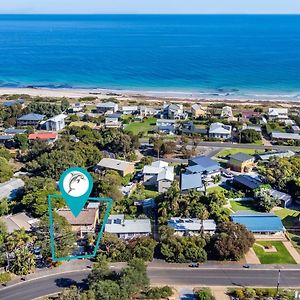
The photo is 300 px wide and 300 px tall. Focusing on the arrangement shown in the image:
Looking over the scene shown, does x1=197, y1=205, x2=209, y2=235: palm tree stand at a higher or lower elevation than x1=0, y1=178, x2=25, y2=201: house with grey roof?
lower

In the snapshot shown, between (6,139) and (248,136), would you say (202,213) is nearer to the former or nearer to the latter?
(248,136)

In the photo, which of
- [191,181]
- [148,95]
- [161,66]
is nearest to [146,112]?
[148,95]

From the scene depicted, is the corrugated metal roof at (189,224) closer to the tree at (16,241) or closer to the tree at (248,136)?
the tree at (16,241)

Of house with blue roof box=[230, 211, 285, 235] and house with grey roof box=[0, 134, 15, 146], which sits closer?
house with blue roof box=[230, 211, 285, 235]

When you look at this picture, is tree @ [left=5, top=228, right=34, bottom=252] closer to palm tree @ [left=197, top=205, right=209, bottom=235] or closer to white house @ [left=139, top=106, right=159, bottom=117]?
palm tree @ [left=197, top=205, right=209, bottom=235]

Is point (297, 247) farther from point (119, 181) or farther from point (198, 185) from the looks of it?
point (119, 181)

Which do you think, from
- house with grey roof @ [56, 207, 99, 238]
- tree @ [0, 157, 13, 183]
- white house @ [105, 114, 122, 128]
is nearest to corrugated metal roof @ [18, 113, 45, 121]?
white house @ [105, 114, 122, 128]
